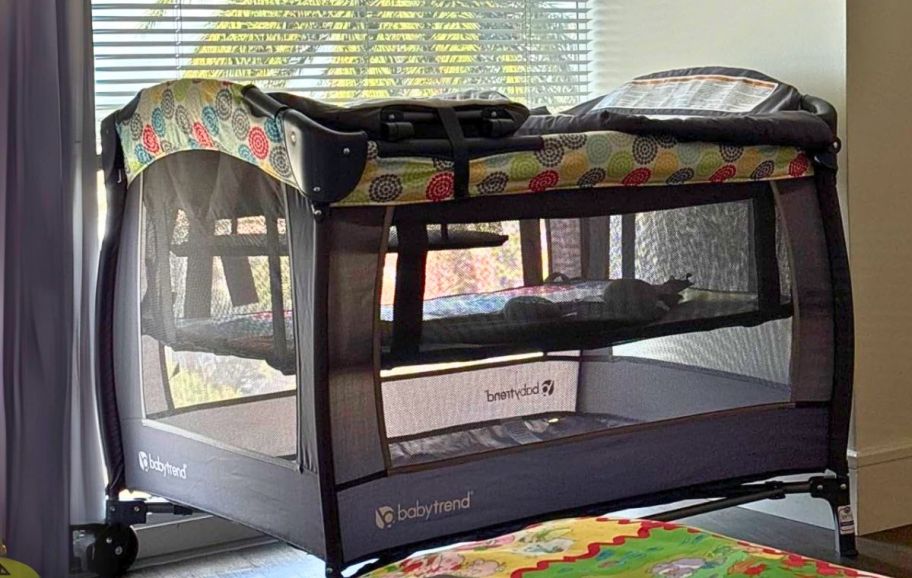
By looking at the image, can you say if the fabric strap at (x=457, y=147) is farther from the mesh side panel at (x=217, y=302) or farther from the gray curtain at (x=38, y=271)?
the gray curtain at (x=38, y=271)

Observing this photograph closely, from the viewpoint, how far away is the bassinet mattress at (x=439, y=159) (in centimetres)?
187

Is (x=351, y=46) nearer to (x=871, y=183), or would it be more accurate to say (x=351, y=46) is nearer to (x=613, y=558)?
(x=871, y=183)

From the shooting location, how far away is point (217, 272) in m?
2.11

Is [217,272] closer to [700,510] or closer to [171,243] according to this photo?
[171,243]

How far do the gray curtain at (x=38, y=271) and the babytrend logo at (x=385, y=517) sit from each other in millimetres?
669

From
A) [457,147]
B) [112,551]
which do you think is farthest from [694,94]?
[112,551]

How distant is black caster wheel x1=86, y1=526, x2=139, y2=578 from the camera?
240 cm

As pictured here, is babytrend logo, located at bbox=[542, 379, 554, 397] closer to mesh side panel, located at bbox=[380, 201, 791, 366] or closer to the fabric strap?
mesh side panel, located at bbox=[380, 201, 791, 366]

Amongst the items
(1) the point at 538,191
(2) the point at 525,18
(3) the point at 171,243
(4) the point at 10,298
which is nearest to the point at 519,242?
(1) the point at 538,191

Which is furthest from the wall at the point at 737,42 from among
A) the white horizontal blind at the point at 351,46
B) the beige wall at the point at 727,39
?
the white horizontal blind at the point at 351,46

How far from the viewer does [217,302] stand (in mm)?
2115

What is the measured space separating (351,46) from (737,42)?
84 centimetres

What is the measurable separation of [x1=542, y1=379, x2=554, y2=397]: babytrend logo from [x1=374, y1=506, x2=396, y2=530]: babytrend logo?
1.17ft

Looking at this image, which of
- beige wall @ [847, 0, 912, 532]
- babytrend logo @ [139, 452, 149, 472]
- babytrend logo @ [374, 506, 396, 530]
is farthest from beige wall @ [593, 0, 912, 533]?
babytrend logo @ [139, 452, 149, 472]
